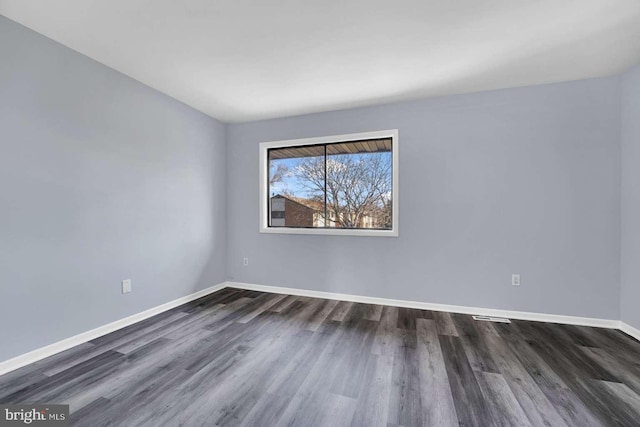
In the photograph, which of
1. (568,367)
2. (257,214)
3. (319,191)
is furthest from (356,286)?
(568,367)

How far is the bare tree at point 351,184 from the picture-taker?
11.1 feet

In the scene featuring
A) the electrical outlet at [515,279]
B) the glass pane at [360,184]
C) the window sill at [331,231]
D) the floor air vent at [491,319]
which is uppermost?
the glass pane at [360,184]

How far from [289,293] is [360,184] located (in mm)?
1832

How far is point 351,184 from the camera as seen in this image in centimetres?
353

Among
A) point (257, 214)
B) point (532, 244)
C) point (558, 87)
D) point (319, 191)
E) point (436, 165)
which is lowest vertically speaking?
point (532, 244)

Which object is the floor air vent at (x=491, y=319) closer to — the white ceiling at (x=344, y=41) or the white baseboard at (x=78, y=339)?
the white ceiling at (x=344, y=41)

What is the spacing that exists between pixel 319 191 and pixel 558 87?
2857 mm

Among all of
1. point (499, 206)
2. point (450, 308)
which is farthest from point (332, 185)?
point (450, 308)

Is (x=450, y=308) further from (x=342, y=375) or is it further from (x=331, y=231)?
(x=342, y=375)

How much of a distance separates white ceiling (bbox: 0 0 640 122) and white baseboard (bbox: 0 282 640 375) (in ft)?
8.00

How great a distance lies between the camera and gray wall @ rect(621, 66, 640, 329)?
2.35m

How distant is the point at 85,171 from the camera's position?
2.25 m

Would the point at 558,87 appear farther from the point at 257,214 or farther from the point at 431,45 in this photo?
the point at 257,214

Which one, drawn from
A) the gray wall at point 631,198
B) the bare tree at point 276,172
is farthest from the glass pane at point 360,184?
the gray wall at point 631,198
